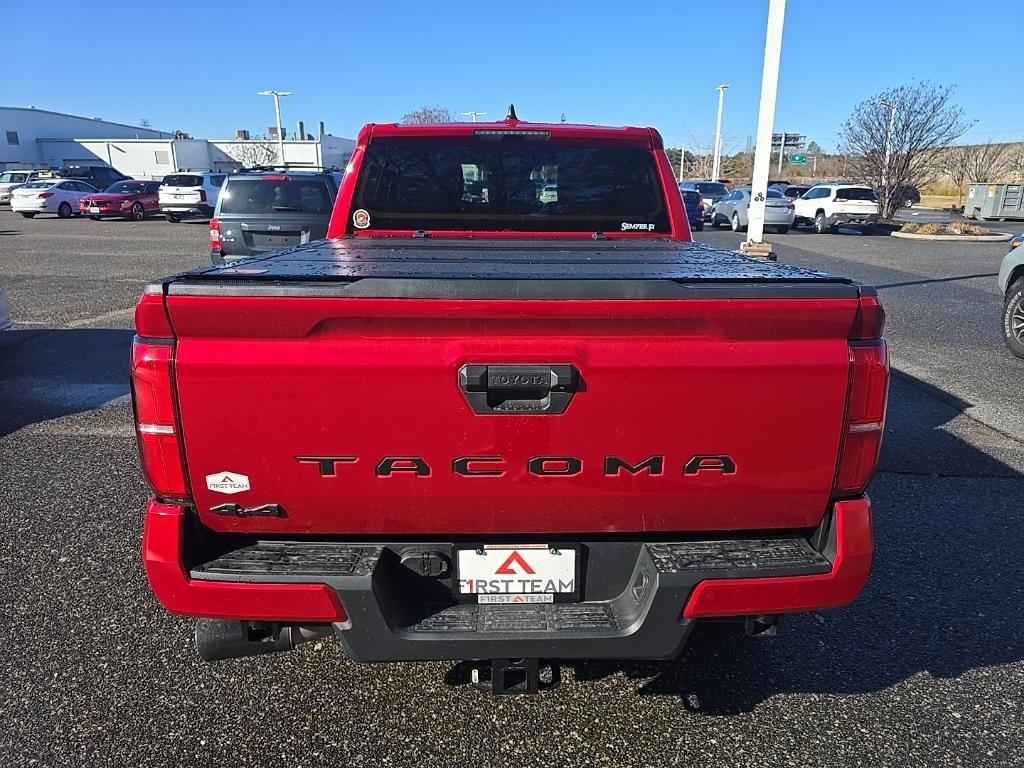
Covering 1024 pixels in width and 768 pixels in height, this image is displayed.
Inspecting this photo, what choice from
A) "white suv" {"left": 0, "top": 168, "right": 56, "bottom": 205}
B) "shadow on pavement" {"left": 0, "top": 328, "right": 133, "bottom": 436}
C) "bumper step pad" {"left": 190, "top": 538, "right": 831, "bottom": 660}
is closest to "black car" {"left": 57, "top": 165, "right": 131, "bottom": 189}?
"white suv" {"left": 0, "top": 168, "right": 56, "bottom": 205}

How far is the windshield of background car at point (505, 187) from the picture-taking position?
3982 millimetres

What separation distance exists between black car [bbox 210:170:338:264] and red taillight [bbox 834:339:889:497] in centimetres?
877

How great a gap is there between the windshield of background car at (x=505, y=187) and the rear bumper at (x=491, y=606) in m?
2.29

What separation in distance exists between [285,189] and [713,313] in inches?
378

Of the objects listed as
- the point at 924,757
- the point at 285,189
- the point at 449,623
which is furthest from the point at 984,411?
the point at 285,189

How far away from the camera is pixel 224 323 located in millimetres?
1914

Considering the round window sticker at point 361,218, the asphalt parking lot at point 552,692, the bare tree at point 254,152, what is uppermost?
the bare tree at point 254,152

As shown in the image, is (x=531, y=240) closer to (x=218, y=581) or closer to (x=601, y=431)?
(x=601, y=431)

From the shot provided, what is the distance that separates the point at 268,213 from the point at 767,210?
1990cm

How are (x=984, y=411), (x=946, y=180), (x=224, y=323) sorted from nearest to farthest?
1. (x=224, y=323)
2. (x=984, y=411)
3. (x=946, y=180)

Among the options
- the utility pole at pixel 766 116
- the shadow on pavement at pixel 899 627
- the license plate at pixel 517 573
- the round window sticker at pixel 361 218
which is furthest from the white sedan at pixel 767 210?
the license plate at pixel 517 573

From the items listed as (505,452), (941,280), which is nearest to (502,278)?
(505,452)

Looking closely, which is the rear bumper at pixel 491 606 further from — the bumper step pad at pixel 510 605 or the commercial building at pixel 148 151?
the commercial building at pixel 148 151

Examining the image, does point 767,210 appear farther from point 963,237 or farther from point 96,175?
point 96,175
